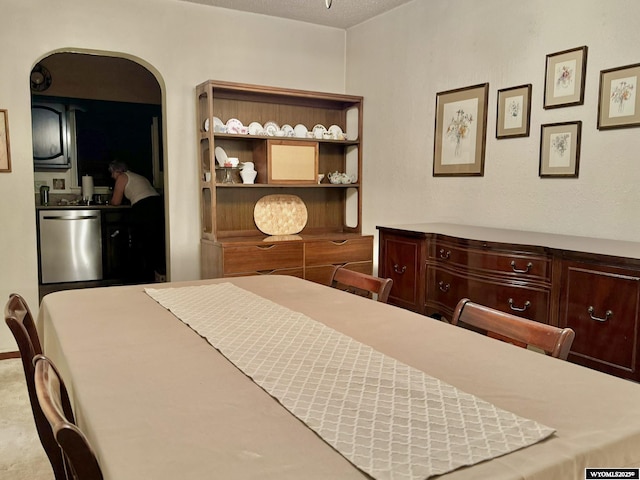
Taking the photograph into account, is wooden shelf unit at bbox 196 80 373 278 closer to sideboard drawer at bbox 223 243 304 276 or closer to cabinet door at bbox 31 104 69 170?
sideboard drawer at bbox 223 243 304 276

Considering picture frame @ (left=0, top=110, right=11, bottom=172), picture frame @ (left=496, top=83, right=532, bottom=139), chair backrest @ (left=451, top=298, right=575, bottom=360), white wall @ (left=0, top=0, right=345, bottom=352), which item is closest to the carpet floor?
white wall @ (left=0, top=0, right=345, bottom=352)

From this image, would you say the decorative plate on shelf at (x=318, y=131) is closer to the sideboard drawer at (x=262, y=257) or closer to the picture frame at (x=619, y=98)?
the sideboard drawer at (x=262, y=257)

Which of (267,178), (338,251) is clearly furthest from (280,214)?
(338,251)

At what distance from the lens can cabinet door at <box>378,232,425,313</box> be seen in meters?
3.24

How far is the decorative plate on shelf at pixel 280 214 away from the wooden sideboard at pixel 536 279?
130 cm

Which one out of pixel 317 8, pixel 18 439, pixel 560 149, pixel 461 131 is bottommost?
pixel 18 439

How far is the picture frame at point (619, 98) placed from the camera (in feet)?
8.53

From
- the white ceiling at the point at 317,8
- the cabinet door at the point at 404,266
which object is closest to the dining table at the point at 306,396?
the cabinet door at the point at 404,266

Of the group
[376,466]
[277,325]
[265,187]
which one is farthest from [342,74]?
[376,466]

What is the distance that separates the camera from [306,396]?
1.07 metres

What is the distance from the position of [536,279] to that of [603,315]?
0.37 m

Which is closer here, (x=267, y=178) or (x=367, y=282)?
(x=367, y=282)

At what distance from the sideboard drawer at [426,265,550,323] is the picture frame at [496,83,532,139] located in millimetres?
986

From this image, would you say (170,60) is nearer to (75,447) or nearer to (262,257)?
(262,257)
